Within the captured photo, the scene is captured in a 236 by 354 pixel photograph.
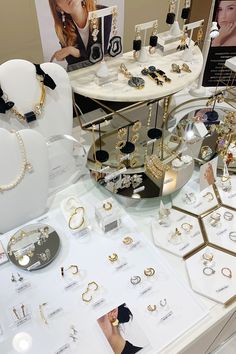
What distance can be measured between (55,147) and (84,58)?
36cm

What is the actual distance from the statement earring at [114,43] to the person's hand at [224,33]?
524 mm

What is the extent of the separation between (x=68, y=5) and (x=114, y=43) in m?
0.25

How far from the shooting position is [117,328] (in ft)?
2.82

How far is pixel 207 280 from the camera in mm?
963

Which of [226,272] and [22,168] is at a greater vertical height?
[22,168]

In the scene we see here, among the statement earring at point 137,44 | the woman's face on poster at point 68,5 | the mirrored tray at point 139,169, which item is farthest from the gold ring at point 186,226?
the woman's face on poster at point 68,5

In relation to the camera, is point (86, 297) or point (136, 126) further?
point (136, 126)

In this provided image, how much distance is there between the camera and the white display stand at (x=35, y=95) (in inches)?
40.9

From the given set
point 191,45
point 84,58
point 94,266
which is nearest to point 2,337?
point 94,266

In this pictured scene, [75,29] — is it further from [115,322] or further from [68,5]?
[115,322]

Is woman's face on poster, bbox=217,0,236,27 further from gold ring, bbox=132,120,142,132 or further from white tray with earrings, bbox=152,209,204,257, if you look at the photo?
white tray with earrings, bbox=152,209,204,257

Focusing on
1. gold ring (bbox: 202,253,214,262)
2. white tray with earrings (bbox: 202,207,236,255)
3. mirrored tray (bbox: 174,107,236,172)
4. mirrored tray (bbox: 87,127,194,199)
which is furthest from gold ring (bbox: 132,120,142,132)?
gold ring (bbox: 202,253,214,262)

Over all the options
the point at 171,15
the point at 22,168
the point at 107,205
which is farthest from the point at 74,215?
the point at 171,15

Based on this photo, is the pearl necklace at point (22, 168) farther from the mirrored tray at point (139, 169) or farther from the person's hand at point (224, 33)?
the person's hand at point (224, 33)
